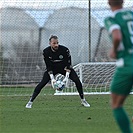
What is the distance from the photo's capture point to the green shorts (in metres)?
7.46

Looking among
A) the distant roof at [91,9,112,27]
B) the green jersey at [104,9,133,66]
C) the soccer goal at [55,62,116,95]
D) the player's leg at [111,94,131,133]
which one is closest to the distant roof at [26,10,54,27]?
the distant roof at [91,9,112,27]

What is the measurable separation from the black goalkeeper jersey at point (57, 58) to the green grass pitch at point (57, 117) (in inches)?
37.9

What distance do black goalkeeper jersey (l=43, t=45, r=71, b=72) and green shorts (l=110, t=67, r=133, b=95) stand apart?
7.37m

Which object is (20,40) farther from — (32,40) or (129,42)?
(129,42)

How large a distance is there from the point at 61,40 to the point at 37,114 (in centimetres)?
1093

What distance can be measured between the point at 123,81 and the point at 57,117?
4729mm

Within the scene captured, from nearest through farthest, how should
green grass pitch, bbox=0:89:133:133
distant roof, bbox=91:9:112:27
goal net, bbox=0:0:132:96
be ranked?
green grass pitch, bbox=0:89:133:133
distant roof, bbox=91:9:112:27
goal net, bbox=0:0:132:96

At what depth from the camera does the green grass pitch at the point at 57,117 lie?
1015 cm

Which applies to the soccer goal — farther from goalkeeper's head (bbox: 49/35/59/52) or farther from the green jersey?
the green jersey

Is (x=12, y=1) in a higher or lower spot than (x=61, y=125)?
higher

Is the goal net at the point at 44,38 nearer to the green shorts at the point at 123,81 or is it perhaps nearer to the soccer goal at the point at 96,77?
the soccer goal at the point at 96,77

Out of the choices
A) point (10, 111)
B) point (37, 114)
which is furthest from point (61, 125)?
point (10, 111)

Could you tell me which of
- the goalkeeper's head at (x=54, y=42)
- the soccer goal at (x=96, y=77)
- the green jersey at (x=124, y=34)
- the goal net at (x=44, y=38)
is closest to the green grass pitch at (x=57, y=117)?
the goalkeeper's head at (x=54, y=42)

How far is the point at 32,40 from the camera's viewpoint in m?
24.8
